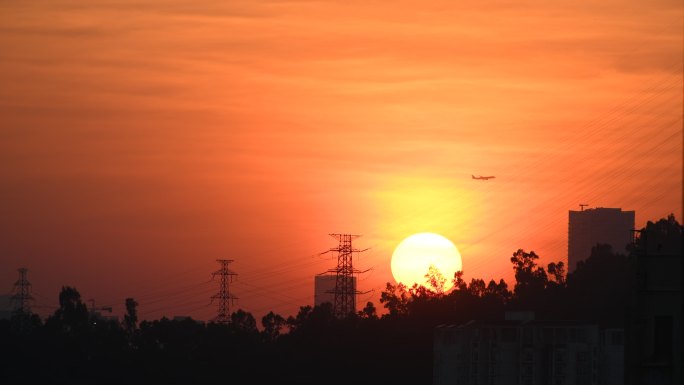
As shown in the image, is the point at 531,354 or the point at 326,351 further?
the point at 326,351

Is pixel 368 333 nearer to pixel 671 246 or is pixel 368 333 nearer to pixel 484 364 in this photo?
pixel 484 364

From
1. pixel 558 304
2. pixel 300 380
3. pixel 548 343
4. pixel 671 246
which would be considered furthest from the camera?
pixel 558 304

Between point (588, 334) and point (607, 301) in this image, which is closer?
point (588, 334)

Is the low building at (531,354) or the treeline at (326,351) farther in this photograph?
the treeline at (326,351)

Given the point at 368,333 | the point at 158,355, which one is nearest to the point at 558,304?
the point at 368,333

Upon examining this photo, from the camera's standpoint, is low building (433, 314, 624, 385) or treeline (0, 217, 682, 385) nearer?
low building (433, 314, 624, 385)

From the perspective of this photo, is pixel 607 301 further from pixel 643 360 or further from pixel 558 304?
pixel 643 360

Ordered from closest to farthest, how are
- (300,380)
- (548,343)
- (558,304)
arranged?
1. (548,343)
2. (300,380)
3. (558,304)

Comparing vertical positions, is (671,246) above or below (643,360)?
above

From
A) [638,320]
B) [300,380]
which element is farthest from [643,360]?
[300,380]
